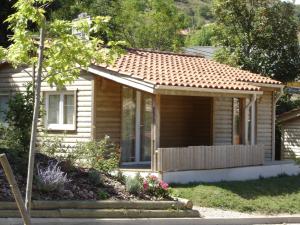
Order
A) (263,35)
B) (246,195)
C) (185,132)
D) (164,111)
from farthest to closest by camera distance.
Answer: (263,35) → (185,132) → (164,111) → (246,195)

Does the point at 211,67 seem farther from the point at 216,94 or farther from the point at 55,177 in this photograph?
the point at 55,177

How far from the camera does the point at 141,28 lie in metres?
39.9

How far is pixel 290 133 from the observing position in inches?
894

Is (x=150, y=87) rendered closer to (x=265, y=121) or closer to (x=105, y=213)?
(x=105, y=213)

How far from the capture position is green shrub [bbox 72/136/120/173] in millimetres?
13734

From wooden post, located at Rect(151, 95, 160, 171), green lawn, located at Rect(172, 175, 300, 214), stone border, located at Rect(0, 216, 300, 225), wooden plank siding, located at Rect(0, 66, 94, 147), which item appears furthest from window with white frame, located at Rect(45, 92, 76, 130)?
stone border, located at Rect(0, 216, 300, 225)

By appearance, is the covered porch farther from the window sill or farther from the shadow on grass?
the window sill

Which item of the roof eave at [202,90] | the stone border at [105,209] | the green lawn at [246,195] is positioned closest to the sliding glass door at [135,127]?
the roof eave at [202,90]

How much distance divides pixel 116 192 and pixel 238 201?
3.12 meters

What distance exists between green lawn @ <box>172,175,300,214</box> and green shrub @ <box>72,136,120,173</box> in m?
1.61

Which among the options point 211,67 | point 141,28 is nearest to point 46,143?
point 211,67

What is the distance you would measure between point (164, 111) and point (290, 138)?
21.9 feet

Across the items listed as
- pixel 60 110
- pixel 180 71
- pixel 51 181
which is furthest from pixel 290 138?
pixel 51 181

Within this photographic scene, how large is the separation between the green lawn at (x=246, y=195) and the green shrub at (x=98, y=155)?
1607 millimetres
